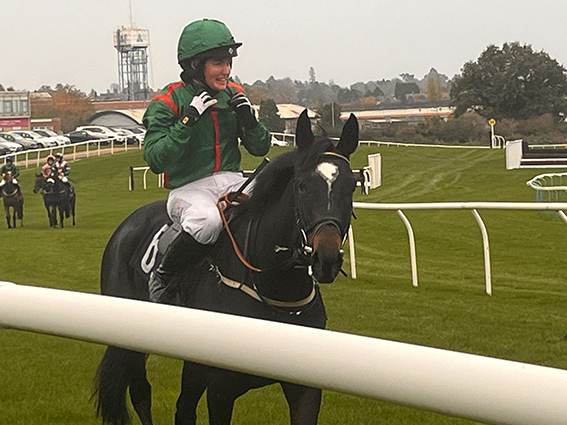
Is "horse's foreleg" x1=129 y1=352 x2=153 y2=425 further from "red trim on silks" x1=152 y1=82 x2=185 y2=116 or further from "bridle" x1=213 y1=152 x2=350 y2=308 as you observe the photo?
"red trim on silks" x1=152 y1=82 x2=185 y2=116

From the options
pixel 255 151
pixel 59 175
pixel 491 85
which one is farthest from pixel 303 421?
pixel 491 85

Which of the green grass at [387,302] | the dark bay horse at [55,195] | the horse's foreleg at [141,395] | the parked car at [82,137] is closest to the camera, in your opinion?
the horse's foreleg at [141,395]

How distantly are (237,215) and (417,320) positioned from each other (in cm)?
398

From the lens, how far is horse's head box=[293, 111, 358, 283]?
10.4 feet

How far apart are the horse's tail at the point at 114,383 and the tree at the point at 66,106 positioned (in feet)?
259

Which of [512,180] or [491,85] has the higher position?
[491,85]

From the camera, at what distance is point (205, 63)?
399cm

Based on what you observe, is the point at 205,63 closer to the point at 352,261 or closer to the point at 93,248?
the point at 352,261

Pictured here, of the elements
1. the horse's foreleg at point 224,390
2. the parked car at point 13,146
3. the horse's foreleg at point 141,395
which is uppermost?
the parked car at point 13,146

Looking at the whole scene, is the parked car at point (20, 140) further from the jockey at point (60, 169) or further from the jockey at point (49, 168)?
the jockey at point (60, 169)

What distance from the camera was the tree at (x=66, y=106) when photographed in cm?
8281

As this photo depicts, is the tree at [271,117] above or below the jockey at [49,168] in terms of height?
above

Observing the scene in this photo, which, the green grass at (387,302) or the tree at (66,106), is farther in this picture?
the tree at (66,106)

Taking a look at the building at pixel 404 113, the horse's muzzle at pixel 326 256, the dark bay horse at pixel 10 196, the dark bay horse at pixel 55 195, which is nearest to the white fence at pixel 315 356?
the horse's muzzle at pixel 326 256
